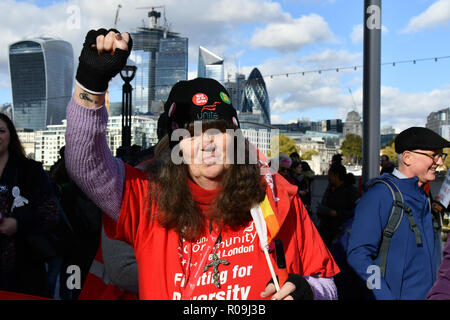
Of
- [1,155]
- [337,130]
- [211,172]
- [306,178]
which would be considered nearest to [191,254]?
[211,172]

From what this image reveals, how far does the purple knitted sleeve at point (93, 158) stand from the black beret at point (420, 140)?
2336mm

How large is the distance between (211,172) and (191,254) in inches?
11.9

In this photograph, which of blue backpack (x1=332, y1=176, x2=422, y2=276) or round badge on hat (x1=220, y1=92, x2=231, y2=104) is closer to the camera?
round badge on hat (x1=220, y1=92, x2=231, y2=104)

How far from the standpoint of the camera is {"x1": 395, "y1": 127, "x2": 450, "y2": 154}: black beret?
3270 mm

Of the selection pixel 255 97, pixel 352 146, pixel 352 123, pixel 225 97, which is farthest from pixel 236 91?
pixel 352 123

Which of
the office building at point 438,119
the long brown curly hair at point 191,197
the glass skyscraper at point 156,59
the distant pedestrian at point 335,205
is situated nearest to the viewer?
the long brown curly hair at point 191,197

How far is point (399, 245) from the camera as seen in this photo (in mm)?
2949

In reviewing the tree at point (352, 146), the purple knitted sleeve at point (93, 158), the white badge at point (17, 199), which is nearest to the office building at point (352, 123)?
the tree at point (352, 146)

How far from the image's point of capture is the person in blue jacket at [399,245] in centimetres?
289

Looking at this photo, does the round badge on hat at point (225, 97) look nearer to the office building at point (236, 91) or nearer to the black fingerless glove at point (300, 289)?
the black fingerless glove at point (300, 289)

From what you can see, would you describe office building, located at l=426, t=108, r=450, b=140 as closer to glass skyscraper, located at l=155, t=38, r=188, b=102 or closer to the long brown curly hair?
glass skyscraper, located at l=155, t=38, r=188, b=102

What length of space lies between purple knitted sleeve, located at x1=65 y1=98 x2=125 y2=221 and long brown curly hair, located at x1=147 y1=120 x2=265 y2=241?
180mm

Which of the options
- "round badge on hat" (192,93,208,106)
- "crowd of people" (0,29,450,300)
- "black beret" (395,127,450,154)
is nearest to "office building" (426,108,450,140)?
"black beret" (395,127,450,154)

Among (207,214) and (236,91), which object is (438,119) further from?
(207,214)
